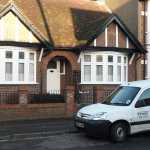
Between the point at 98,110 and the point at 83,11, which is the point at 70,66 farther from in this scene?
the point at 98,110

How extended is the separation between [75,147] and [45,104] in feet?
23.7

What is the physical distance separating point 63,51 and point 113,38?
3381 millimetres

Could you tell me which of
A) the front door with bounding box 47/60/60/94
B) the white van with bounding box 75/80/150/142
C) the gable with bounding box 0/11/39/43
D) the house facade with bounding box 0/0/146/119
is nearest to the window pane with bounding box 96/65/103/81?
the house facade with bounding box 0/0/146/119

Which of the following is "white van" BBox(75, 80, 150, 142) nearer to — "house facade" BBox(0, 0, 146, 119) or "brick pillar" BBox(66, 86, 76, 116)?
"brick pillar" BBox(66, 86, 76, 116)

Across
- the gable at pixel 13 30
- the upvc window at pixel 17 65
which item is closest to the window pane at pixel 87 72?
the upvc window at pixel 17 65

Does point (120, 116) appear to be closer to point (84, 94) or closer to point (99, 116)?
point (99, 116)

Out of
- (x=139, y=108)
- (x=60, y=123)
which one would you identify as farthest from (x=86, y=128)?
(x=60, y=123)

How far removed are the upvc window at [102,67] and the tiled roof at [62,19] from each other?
52.3 inches

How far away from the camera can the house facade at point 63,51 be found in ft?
75.9

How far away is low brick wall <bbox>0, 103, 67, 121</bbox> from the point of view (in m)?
18.4

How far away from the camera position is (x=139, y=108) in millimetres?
13547

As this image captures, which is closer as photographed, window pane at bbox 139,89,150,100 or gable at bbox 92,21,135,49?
window pane at bbox 139,89,150,100

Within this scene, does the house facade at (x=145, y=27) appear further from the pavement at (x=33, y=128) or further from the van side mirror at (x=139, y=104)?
the van side mirror at (x=139, y=104)

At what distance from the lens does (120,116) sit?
43.0ft
